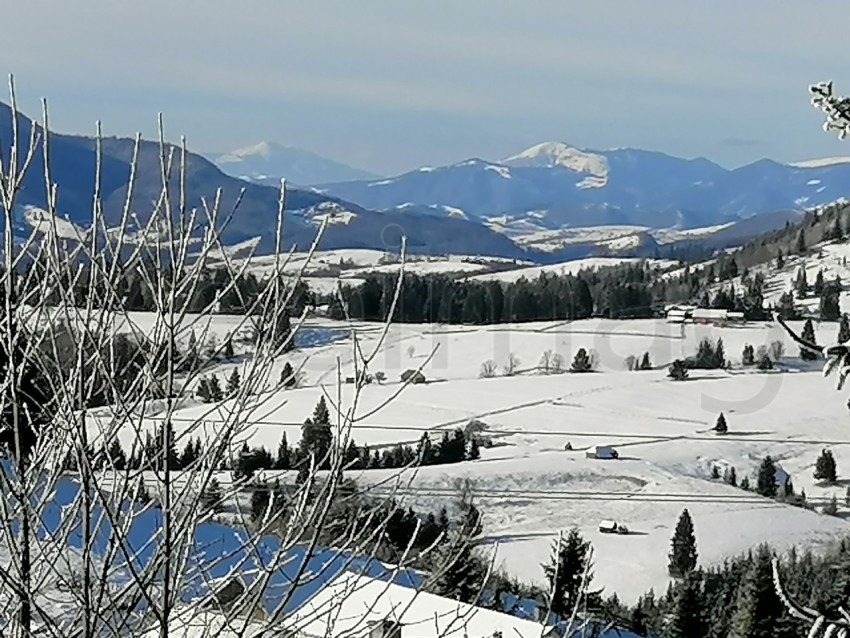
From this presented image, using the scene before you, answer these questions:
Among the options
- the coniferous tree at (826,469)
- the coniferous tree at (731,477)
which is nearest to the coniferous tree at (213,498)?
the coniferous tree at (731,477)

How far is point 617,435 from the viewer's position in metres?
38.2

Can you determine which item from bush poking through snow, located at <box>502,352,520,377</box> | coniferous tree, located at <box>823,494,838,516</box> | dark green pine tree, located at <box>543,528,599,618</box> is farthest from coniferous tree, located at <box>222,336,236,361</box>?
bush poking through snow, located at <box>502,352,520,377</box>

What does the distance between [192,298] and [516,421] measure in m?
38.1

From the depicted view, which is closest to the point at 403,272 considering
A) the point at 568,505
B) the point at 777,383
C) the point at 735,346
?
the point at 568,505

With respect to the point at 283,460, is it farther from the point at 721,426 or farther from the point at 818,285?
the point at 818,285

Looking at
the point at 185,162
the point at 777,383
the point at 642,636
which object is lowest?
the point at 642,636

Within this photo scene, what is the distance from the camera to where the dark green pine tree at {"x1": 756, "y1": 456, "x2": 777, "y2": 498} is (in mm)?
33156

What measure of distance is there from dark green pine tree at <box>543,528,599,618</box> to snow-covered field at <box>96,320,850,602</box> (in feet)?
21.5

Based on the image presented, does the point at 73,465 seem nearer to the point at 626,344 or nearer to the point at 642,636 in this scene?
the point at 642,636

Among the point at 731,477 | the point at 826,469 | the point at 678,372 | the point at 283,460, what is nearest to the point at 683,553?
the point at 731,477

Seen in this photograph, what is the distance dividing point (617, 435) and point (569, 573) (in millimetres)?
28605

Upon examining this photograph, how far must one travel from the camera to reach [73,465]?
2.13 meters

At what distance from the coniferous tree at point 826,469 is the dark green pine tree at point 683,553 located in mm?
11309

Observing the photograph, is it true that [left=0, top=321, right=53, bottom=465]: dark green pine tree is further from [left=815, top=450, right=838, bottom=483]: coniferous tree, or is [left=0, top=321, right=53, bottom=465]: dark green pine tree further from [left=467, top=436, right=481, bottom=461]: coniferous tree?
[left=815, top=450, right=838, bottom=483]: coniferous tree
